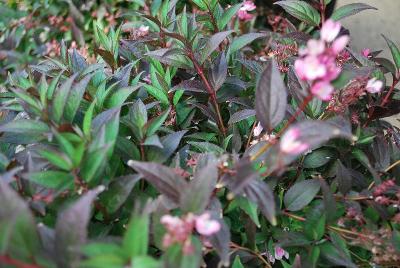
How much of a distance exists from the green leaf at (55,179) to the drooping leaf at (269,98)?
1.04 feet

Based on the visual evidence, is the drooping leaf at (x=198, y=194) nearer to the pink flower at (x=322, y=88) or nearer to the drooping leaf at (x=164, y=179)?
the drooping leaf at (x=164, y=179)

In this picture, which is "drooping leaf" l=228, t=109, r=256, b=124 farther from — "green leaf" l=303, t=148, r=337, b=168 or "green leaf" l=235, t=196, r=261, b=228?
"green leaf" l=235, t=196, r=261, b=228

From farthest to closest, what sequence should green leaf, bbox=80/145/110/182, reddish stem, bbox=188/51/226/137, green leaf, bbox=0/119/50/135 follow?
reddish stem, bbox=188/51/226/137 < green leaf, bbox=0/119/50/135 < green leaf, bbox=80/145/110/182

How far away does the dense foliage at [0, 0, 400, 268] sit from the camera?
0.59 meters

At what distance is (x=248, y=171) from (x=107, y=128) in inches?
10.6

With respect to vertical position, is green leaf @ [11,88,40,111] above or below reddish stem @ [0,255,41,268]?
below

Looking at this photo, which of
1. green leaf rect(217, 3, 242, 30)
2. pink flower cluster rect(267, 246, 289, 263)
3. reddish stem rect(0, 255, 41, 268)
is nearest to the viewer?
reddish stem rect(0, 255, 41, 268)

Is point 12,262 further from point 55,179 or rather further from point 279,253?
point 279,253

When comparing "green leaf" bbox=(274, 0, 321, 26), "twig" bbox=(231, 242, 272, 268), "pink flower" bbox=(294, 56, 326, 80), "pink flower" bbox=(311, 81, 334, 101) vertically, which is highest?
"pink flower" bbox=(294, 56, 326, 80)

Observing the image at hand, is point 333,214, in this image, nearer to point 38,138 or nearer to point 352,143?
point 352,143

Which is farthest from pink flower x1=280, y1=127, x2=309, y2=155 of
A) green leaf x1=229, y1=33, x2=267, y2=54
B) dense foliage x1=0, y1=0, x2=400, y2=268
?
green leaf x1=229, y1=33, x2=267, y2=54

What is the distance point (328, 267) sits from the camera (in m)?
0.84

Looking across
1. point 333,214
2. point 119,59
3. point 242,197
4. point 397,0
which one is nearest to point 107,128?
point 242,197

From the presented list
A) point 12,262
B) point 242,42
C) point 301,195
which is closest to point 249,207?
point 301,195
